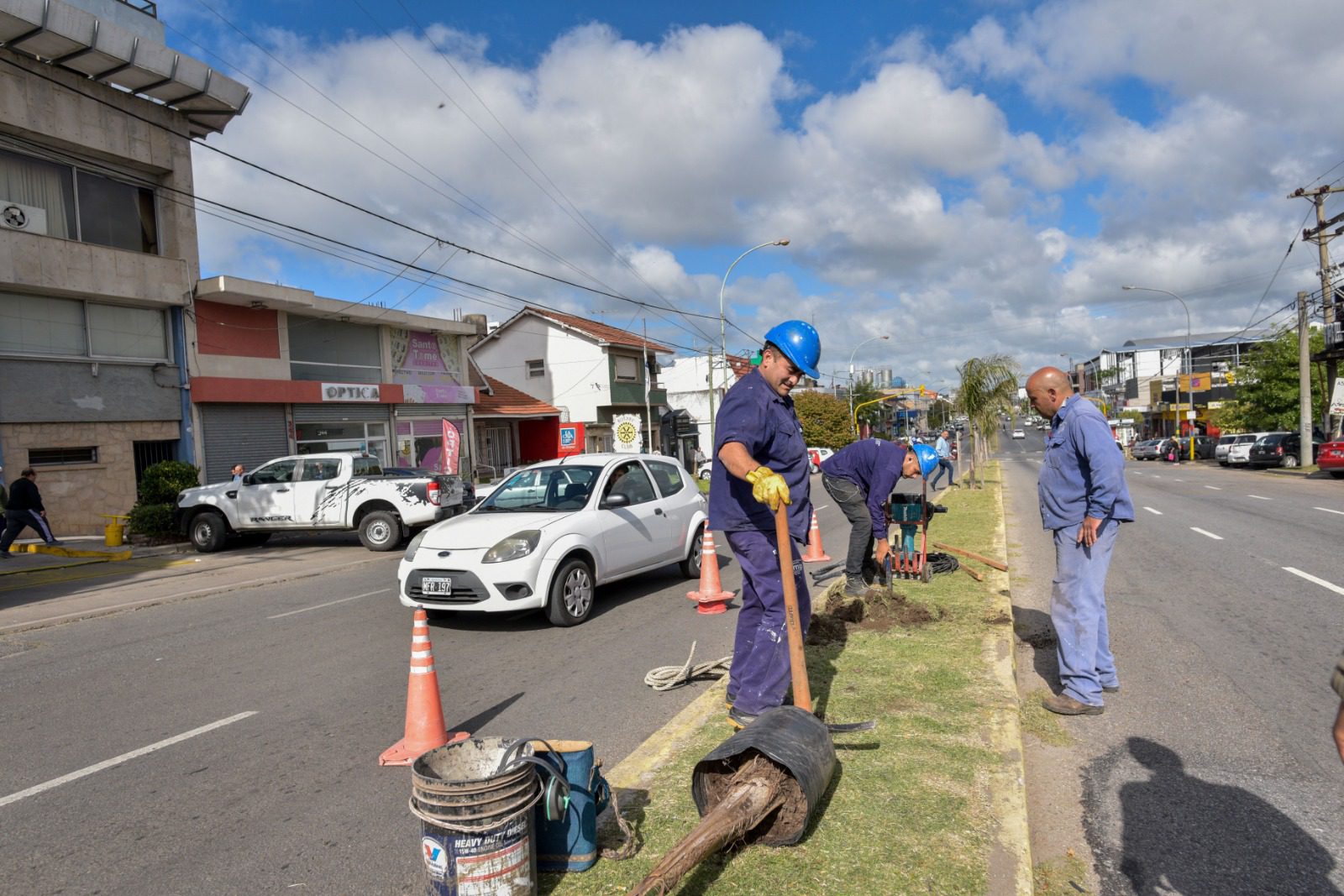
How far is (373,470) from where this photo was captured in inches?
627

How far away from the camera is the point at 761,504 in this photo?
426 centimetres

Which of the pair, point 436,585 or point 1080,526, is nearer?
point 1080,526

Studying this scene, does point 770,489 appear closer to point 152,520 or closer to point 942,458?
point 942,458

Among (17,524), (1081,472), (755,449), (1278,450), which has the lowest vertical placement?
(1278,450)

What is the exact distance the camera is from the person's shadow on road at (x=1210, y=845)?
307cm

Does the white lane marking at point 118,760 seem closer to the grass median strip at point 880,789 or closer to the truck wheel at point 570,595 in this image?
the truck wheel at point 570,595

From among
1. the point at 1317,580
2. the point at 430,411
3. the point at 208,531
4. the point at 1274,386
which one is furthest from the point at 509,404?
the point at 1274,386

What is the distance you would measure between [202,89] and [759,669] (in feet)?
72.1

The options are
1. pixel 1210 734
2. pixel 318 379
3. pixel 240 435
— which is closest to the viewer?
pixel 1210 734

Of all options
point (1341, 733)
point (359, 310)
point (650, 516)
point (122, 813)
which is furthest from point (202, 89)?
point (1341, 733)

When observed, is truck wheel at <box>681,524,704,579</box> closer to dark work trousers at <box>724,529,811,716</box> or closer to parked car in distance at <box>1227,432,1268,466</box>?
dark work trousers at <box>724,529,811,716</box>

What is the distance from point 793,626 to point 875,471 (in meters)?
4.47

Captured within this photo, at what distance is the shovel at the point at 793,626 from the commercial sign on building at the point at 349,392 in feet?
71.5

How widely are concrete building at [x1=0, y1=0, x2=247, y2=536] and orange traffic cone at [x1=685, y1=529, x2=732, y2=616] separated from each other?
50.3 feet
